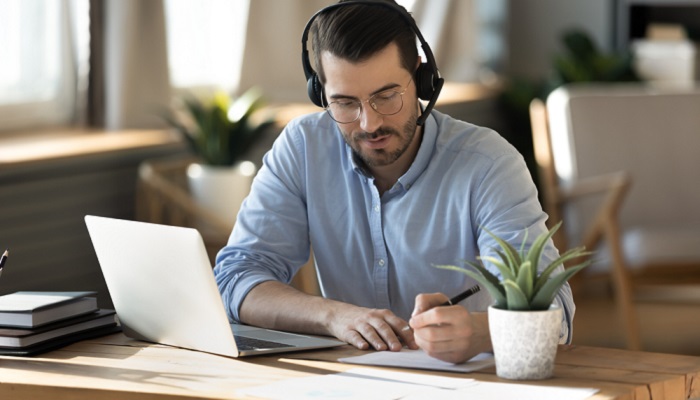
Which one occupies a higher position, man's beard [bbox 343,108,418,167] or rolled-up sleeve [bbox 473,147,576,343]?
man's beard [bbox 343,108,418,167]

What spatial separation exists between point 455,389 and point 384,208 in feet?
2.33

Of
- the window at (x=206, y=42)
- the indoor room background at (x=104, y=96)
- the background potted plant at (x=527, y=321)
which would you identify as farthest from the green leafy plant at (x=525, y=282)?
the window at (x=206, y=42)

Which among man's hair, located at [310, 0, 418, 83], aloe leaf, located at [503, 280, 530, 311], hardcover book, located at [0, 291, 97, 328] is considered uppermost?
man's hair, located at [310, 0, 418, 83]

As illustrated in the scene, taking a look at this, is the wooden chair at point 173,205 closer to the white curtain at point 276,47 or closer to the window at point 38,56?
the window at point 38,56

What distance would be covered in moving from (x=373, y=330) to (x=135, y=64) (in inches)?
94.4

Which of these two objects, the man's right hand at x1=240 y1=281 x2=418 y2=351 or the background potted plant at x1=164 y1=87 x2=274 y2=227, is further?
A: the background potted plant at x1=164 y1=87 x2=274 y2=227

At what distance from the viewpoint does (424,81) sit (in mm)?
2119

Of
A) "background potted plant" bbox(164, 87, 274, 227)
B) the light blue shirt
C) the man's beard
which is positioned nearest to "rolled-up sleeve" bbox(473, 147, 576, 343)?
the light blue shirt

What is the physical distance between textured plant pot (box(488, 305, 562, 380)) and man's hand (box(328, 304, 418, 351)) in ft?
0.77

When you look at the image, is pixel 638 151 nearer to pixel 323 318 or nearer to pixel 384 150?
pixel 384 150

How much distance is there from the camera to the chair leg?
394cm

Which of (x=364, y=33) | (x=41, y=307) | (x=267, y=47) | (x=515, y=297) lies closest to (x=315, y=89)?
(x=364, y=33)

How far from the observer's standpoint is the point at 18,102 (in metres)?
3.84

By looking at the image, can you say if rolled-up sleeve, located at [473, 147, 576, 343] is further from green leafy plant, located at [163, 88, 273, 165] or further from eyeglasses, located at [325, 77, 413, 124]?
green leafy plant, located at [163, 88, 273, 165]
